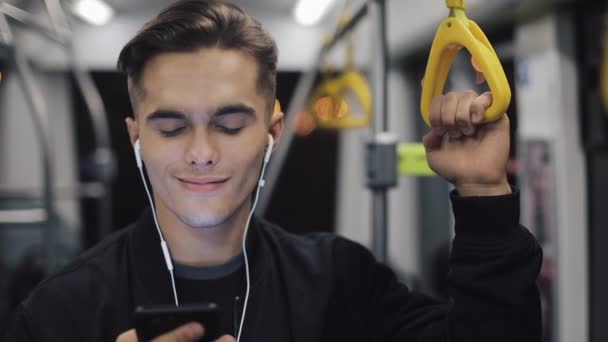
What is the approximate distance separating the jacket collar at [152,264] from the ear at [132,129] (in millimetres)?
142

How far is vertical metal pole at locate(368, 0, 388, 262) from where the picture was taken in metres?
1.33

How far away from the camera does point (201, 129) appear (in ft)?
2.60

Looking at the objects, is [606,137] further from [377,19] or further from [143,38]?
[143,38]

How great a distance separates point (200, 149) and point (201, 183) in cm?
5

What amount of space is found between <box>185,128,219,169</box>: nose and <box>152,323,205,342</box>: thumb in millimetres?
201

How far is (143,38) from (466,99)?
1.36 feet

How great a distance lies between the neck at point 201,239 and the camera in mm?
931

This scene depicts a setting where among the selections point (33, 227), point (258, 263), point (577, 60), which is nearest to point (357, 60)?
point (577, 60)

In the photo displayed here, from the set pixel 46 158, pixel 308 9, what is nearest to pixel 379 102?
pixel 308 9

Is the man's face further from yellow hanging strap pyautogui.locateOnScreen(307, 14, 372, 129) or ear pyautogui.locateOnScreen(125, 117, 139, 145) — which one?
yellow hanging strap pyautogui.locateOnScreen(307, 14, 372, 129)

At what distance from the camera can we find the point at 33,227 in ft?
12.8

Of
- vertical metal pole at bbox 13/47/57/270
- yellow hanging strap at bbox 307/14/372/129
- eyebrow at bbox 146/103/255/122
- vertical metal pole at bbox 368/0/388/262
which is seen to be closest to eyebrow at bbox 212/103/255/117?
eyebrow at bbox 146/103/255/122

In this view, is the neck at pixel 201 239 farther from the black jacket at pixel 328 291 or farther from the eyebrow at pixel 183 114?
the eyebrow at pixel 183 114

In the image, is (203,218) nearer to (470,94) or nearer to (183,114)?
(183,114)
